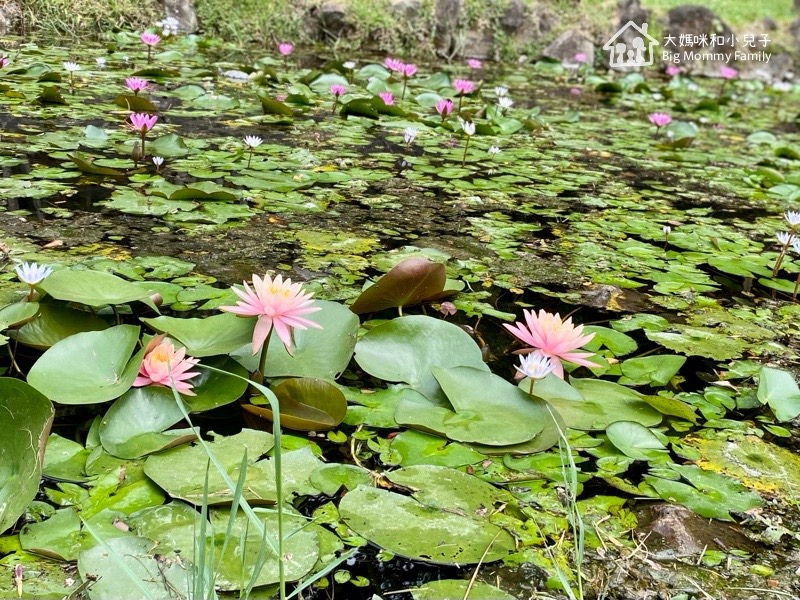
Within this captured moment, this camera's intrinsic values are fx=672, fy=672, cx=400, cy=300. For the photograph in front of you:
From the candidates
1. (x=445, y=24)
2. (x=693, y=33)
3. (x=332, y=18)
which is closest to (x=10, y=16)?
(x=332, y=18)

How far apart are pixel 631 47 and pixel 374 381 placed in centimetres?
869

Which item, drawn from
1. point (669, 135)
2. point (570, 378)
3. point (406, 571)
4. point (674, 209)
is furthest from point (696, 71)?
point (406, 571)

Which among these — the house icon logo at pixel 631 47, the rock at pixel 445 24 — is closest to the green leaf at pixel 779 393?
the rock at pixel 445 24

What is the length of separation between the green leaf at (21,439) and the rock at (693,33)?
31.4 ft

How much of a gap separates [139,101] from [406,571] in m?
2.80

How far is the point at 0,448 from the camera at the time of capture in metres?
0.92

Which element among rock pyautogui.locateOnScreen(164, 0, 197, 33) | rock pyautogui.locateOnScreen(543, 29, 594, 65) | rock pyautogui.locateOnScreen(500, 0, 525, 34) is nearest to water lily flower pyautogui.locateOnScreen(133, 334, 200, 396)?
rock pyautogui.locateOnScreen(164, 0, 197, 33)

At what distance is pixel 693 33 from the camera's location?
8.84m

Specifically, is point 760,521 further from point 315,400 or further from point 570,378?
point 315,400

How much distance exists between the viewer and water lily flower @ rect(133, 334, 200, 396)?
109 centimetres

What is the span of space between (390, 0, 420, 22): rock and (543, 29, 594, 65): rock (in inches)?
71.1

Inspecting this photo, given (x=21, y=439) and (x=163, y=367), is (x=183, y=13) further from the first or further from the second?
(x=21, y=439)

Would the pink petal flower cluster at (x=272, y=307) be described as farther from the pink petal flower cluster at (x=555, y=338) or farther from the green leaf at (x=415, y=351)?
the pink petal flower cluster at (x=555, y=338)

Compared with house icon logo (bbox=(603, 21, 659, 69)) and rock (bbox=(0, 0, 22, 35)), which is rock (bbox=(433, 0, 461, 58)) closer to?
house icon logo (bbox=(603, 21, 659, 69))
